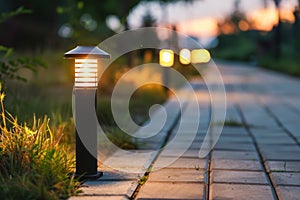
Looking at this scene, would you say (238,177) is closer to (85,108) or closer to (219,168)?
(219,168)

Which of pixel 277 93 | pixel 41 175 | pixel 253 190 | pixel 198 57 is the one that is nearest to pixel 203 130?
pixel 253 190

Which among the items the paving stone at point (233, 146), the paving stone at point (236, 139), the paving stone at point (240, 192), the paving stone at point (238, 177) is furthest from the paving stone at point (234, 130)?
the paving stone at point (240, 192)

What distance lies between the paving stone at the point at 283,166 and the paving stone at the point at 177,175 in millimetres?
699

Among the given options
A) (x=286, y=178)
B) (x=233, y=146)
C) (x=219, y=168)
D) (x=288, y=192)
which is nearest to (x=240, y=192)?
(x=288, y=192)

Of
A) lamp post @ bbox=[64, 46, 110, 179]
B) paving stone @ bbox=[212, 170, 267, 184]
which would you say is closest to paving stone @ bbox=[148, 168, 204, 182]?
paving stone @ bbox=[212, 170, 267, 184]

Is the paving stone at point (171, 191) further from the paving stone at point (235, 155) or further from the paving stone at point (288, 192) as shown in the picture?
the paving stone at point (235, 155)

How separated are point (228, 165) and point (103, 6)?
13.5m

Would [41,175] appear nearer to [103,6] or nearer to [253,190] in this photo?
[253,190]

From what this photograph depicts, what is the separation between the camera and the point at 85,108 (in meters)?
3.99

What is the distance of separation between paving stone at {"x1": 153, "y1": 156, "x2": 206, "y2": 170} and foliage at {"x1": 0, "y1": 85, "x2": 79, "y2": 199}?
0.92 meters

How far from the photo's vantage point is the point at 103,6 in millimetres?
17328

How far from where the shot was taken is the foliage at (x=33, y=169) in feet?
10.7

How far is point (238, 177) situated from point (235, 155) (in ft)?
3.39

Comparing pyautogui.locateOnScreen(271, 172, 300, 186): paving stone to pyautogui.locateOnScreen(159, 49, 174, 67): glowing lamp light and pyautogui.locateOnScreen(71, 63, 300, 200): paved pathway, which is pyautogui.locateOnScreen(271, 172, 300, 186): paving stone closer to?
pyautogui.locateOnScreen(71, 63, 300, 200): paved pathway
